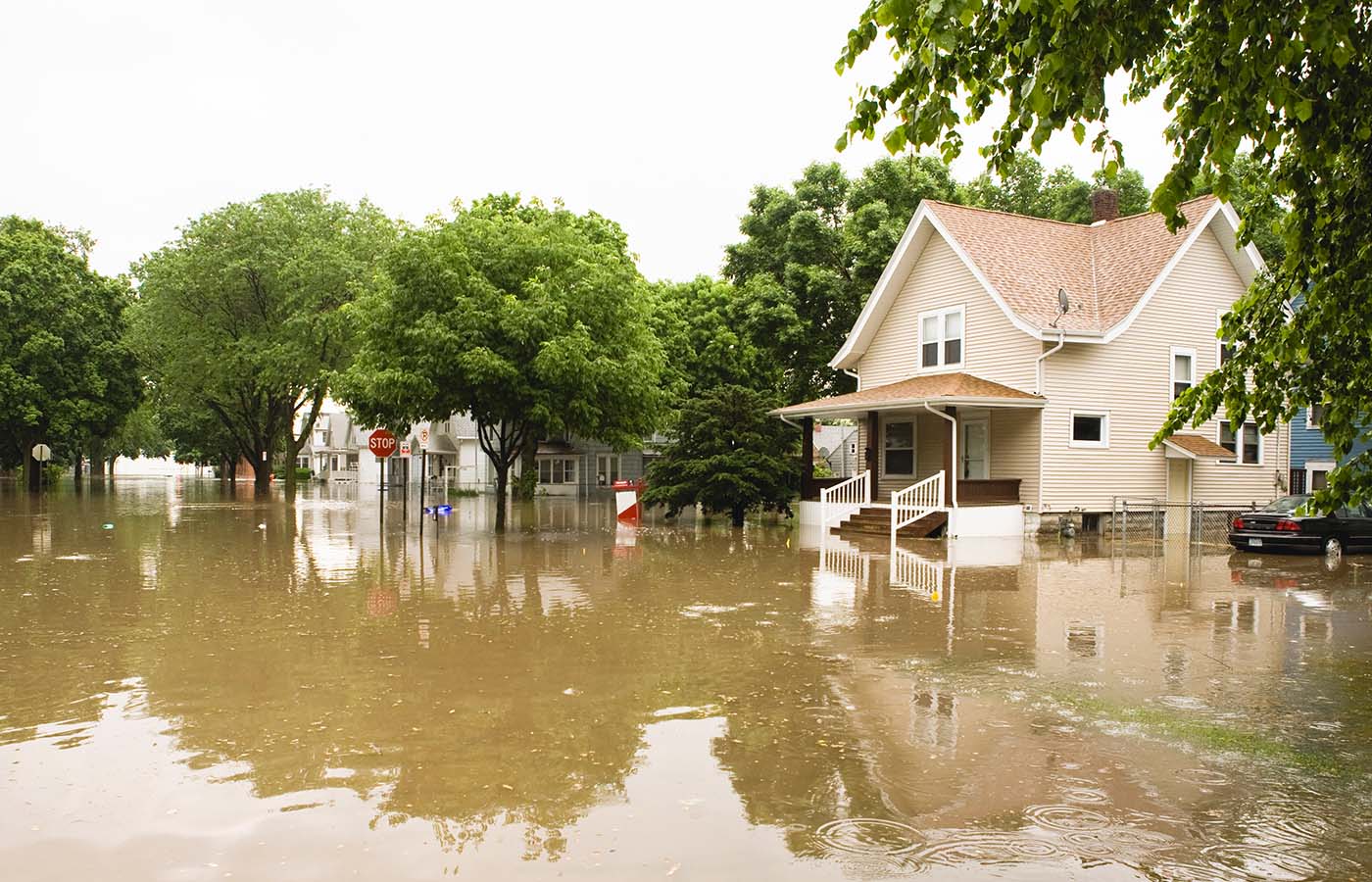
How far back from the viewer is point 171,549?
790 inches

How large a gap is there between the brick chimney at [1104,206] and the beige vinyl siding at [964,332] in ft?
22.7

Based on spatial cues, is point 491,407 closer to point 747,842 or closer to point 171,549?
point 171,549

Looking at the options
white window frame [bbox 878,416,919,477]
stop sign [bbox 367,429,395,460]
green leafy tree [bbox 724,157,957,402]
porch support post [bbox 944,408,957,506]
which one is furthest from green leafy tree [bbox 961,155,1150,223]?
stop sign [bbox 367,429,395,460]

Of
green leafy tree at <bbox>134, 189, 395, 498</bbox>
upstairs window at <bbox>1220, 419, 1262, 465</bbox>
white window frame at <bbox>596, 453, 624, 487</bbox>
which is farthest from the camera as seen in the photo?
white window frame at <bbox>596, 453, 624, 487</bbox>

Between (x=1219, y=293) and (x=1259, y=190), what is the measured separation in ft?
75.3

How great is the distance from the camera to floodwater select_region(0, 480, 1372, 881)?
4.98 meters

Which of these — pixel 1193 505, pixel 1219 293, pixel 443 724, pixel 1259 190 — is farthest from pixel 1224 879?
pixel 1219 293

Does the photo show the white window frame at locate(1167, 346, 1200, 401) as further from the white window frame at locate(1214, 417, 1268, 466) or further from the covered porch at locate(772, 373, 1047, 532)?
the covered porch at locate(772, 373, 1047, 532)

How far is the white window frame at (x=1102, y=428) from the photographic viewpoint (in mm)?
26188

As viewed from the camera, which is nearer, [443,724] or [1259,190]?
[443,724]

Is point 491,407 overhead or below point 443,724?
overhead

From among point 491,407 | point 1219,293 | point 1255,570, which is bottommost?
point 1255,570

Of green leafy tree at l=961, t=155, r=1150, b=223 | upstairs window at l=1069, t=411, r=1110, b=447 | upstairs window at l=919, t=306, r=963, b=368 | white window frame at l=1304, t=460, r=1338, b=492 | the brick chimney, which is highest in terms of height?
green leafy tree at l=961, t=155, r=1150, b=223

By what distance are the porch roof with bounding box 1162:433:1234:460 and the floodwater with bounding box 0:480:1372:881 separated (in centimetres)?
1253
